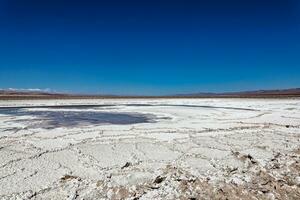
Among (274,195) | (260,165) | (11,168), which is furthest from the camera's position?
(260,165)

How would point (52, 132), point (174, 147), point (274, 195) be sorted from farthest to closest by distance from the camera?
point (52, 132)
point (174, 147)
point (274, 195)

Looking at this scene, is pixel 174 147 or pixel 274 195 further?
pixel 174 147

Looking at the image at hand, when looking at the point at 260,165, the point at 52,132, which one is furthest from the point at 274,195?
the point at 52,132

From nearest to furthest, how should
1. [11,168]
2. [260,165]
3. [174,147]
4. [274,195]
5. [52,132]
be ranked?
1. [274,195]
2. [11,168]
3. [260,165]
4. [174,147]
5. [52,132]

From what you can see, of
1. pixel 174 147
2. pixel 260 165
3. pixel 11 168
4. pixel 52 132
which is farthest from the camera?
pixel 52 132

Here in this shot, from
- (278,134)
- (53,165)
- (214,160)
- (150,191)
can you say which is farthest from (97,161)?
(278,134)

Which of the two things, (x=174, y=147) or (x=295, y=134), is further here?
(x=295, y=134)

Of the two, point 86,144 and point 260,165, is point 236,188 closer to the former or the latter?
point 260,165

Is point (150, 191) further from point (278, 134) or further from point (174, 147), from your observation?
point (278, 134)

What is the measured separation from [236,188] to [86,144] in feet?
10.1

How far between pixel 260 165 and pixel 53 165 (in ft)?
10.2

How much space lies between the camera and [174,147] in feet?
18.4

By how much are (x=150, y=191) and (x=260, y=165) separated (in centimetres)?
198

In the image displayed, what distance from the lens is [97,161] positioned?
459cm
